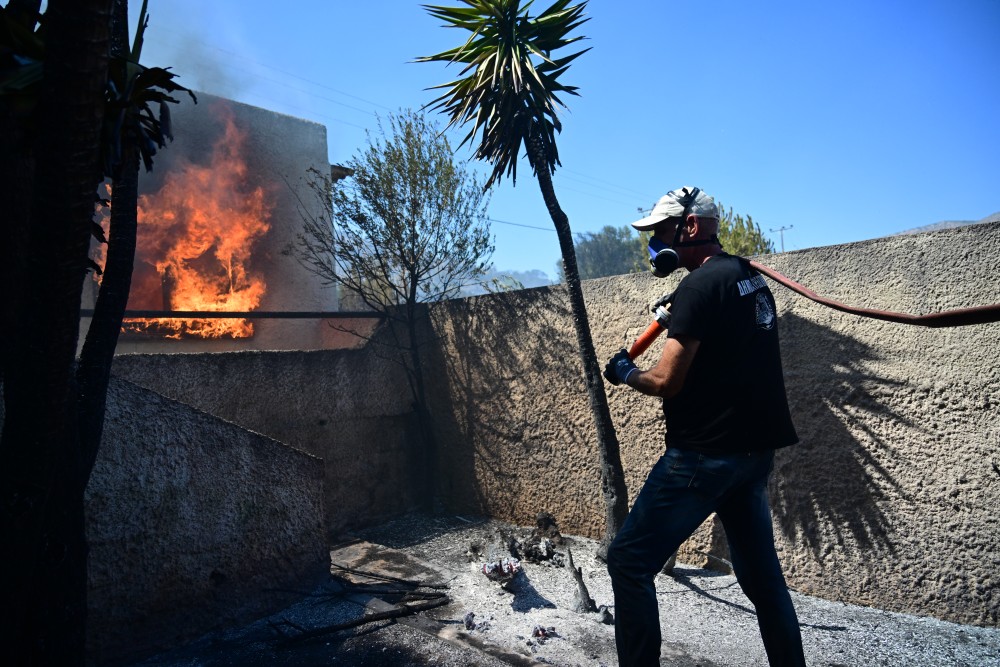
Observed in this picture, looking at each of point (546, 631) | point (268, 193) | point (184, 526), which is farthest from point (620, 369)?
point (268, 193)

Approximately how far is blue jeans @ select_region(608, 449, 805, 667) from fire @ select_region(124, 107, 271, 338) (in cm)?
1217

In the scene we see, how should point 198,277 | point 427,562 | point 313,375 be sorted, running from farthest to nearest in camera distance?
point 198,277 < point 313,375 < point 427,562

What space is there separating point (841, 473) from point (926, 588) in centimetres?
71

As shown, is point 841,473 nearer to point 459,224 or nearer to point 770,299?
point 770,299

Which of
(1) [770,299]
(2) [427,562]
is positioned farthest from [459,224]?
(1) [770,299]

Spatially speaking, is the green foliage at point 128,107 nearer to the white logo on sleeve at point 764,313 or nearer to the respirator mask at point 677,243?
the respirator mask at point 677,243

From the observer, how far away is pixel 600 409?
5.13 m

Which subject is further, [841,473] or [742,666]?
[841,473]

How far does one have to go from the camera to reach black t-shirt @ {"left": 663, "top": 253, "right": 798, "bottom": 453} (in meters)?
2.45

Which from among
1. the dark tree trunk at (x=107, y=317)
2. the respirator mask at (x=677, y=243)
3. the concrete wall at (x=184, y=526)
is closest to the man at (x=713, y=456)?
the respirator mask at (x=677, y=243)

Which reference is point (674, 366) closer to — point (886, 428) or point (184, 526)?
point (886, 428)

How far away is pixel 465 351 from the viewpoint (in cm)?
Answer: 676

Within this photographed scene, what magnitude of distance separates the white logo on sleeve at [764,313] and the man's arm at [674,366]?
1.09 feet

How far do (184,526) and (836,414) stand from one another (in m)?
3.87
